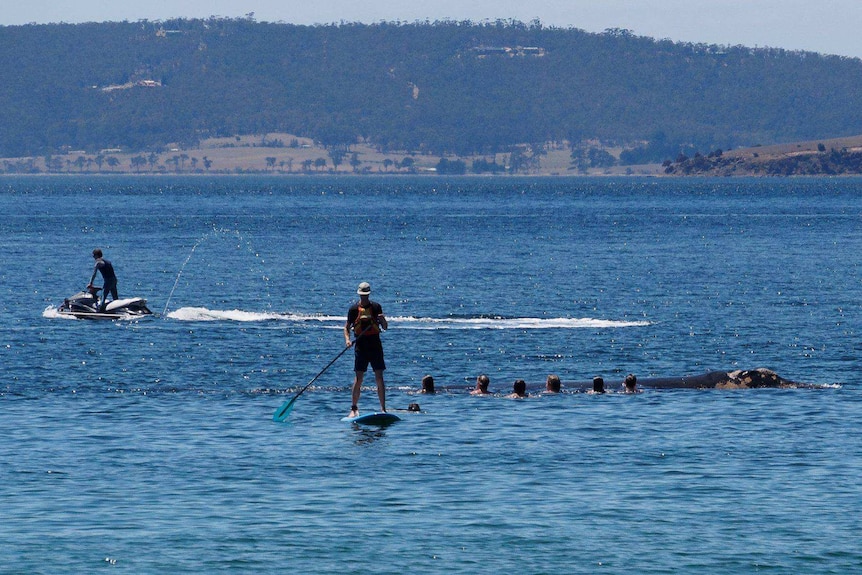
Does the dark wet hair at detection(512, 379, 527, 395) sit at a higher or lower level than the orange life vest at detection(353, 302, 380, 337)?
lower

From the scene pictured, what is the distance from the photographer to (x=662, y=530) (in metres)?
18.2

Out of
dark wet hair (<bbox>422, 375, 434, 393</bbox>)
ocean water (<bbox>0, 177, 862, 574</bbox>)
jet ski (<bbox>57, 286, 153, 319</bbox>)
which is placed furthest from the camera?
jet ski (<bbox>57, 286, 153, 319</bbox>)

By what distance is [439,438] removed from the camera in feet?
80.5

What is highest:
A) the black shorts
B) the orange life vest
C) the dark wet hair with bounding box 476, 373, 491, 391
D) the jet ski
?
the orange life vest

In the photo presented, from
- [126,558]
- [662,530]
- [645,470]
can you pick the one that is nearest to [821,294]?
[645,470]

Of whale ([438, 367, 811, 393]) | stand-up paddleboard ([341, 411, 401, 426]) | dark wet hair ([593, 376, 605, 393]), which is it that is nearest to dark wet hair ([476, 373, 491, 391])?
whale ([438, 367, 811, 393])

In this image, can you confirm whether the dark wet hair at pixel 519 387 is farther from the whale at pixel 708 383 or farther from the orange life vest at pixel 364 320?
the orange life vest at pixel 364 320

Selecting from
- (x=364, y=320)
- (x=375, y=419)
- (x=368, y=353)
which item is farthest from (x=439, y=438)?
(x=364, y=320)

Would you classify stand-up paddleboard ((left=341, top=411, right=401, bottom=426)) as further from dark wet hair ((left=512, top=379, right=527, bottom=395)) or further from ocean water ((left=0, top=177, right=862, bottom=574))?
dark wet hair ((left=512, top=379, right=527, bottom=395))

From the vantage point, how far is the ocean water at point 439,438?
17484 mm

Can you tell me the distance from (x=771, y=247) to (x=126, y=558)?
82.1m

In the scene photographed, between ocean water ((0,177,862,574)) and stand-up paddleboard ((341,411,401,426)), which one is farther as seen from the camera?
stand-up paddleboard ((341,411,401,426))

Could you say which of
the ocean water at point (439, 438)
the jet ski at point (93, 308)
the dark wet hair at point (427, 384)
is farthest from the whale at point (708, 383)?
the jet ski at point (93, 308)

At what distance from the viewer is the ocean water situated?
1748cm
